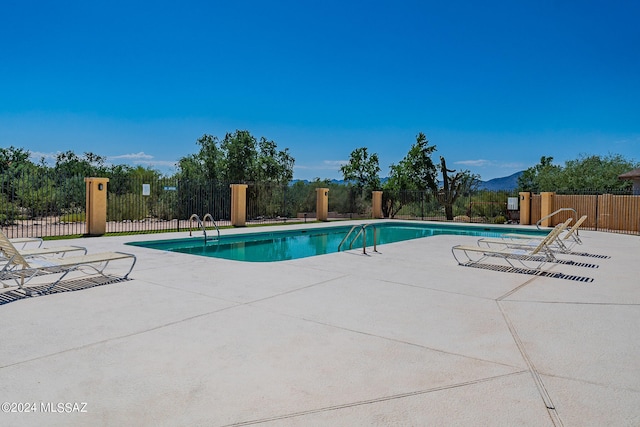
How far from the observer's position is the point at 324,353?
376 cm

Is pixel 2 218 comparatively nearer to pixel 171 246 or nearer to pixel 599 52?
pixel 171 246

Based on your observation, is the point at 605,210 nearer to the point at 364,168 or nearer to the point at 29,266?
the point at 364,168

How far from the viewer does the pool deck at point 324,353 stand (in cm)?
276

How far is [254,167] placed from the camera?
26.6 metres

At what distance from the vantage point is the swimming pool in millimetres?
12117

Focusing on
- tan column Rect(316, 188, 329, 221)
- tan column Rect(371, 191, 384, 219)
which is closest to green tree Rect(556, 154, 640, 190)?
tan column Rect(371, 191, 384, 219)

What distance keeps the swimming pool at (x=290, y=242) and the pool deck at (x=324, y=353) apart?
202 inches

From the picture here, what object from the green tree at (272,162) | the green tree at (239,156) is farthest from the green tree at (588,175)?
the green tree at (239,156)

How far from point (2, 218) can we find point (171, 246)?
8566 millimetres

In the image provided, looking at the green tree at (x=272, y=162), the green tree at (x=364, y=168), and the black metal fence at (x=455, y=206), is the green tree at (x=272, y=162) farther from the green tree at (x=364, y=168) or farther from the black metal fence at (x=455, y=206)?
the black metal fence at (x=455, y=206)

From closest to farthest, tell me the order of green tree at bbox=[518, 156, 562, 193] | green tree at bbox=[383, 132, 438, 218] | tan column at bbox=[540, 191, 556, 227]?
tan column at bbox=[540, 191, 556, 227] → green tree at bbox=[383, 132, 438, 218] → green tree at bbox=[518, 156, 562, 193]

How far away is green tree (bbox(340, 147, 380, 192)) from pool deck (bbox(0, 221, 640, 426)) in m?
23.7

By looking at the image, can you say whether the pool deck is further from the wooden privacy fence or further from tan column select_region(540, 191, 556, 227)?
tan column select_region(540, 191, 556, 227)

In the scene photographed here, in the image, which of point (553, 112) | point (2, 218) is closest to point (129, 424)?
point (2, 218)
